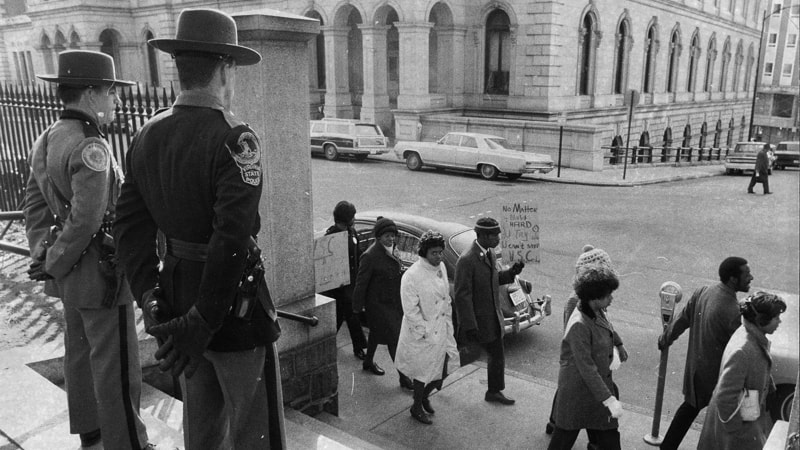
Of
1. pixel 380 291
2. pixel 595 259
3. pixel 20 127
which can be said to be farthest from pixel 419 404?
pixel 20 127

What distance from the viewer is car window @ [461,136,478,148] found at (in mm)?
21356

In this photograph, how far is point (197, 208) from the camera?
8.73 ft

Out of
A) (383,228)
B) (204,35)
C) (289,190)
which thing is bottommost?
(383,228)

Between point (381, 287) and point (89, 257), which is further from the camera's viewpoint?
point (381, 287)

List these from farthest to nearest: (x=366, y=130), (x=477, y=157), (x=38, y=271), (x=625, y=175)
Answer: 1. (x=366, y=130)
2. (x=625, y=175)
3. (x=477, y=157)
4. (x=38, y=271)

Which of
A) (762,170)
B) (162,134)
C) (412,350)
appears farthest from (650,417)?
(762,170)

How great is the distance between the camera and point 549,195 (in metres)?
18.5

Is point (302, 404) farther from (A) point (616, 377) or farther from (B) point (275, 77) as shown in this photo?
(A) point (616, 377)

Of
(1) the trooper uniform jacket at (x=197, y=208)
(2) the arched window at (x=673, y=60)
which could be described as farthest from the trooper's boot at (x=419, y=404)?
(2) the arched window at (x=673, y=60)

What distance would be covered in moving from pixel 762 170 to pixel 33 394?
61.3ft

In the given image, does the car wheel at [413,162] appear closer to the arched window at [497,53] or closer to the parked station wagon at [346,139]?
the parked station wagon at [346,139]

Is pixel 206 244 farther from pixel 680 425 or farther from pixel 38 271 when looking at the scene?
pixel 680 425

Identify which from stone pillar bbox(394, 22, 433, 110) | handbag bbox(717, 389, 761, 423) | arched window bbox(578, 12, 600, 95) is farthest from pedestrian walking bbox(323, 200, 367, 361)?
arched window bbox(578, 12, 600, 95)

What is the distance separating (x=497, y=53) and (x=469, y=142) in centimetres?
998
